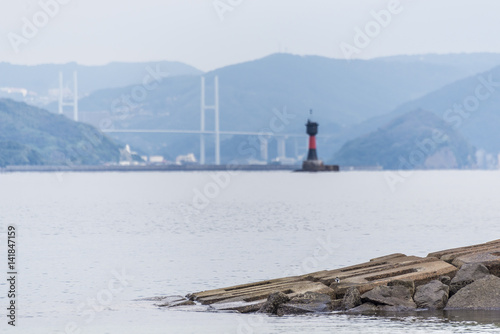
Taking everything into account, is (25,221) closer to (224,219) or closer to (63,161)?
(224,219)

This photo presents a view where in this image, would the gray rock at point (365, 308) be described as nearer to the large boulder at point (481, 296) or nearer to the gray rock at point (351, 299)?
the gray rock at point (351, 299)

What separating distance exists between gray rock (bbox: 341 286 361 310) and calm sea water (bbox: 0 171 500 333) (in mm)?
498

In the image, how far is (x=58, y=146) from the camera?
191m

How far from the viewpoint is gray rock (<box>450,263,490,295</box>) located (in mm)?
14258

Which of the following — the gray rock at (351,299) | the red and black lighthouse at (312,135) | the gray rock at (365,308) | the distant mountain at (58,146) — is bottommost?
the gray rock at (365,308)

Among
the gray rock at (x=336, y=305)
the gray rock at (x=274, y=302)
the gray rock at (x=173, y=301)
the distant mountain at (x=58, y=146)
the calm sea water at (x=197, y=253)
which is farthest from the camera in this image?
the distant mountain at (x=58, y=146)

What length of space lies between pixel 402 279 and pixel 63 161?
17908cm

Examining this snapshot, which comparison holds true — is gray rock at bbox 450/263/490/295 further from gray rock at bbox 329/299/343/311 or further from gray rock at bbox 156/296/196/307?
gray rock at bbox 156/296/196/307

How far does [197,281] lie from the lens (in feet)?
63.4

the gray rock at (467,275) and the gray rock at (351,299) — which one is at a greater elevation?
the gray rock at (467,275)

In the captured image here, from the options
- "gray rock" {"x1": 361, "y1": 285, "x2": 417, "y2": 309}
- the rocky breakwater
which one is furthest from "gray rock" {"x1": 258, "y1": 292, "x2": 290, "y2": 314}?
"gray rock" {"x1": 361, "y1": 285, "x2": 417, "y2": 309}

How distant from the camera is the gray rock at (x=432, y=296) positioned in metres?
14.1

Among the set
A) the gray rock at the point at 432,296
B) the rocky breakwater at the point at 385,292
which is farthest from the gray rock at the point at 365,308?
the gray rock at the point at 432,296

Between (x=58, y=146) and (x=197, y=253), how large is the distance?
169662 millimetres
